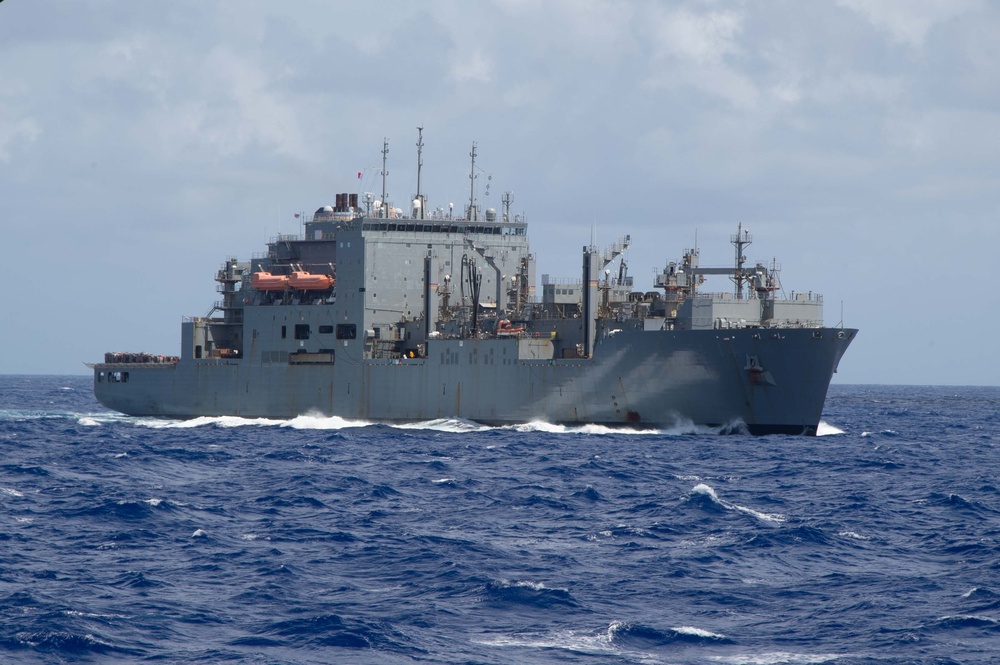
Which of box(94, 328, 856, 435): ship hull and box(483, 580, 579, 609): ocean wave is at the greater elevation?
box(94, 328, 856, 435): ship hull

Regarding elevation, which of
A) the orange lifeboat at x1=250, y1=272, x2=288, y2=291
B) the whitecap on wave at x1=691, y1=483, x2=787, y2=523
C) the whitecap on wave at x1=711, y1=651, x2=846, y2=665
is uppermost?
the orange lifeboat at x1=250, y1=272, x2=288, y2=291

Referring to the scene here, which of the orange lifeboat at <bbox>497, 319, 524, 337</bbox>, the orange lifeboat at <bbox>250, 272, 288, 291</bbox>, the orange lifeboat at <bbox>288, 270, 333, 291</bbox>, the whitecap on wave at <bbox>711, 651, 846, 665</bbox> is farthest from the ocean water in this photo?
the orange lifeboat at <bbox>250, 272, 288, 291</bbox>

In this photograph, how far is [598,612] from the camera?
719 inches

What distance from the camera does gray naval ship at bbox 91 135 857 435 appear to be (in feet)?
145

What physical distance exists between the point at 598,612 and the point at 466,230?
3583 cm

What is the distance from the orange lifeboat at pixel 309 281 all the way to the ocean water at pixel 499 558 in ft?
47.5

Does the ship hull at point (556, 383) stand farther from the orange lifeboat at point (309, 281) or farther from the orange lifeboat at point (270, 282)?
the orange lifeboat at point (270, 282)

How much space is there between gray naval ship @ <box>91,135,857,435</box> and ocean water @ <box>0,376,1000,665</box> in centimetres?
536

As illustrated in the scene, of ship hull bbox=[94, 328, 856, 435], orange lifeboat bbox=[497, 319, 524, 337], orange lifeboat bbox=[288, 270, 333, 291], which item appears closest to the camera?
ship hull bbox=[94, 328, 856, 435]

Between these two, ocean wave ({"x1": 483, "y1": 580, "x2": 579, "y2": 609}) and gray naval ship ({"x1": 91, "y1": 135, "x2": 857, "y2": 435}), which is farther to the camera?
gray naval ship ({"x1": 91, "y1": 135, "x2": 857, "y2": 435})

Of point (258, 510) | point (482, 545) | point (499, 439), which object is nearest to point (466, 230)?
point (499, 439)

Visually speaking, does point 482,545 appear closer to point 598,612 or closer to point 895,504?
point 598,612

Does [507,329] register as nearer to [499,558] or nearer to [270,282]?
[270,282]

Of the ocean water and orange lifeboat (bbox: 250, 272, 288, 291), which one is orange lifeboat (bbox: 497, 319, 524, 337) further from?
orange lifeboat (bbox: 250, 272, 288, 291)
